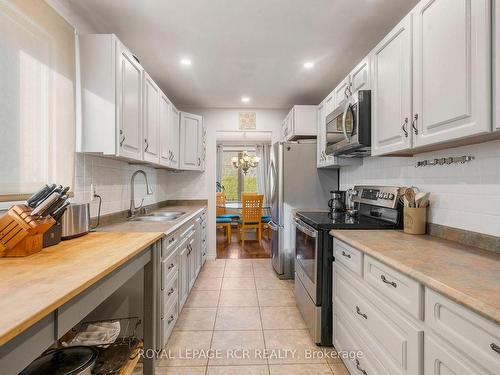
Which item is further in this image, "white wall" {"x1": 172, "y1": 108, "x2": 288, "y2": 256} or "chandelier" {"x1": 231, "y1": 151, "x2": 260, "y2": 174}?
"chandelier" {"x1": 231, "y1": 151, "x2": 260, "y2": 174}

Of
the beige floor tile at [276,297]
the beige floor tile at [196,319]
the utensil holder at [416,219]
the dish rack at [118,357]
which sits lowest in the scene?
the beige floor tile at [196,319]

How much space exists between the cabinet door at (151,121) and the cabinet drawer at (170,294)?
3.57 ft

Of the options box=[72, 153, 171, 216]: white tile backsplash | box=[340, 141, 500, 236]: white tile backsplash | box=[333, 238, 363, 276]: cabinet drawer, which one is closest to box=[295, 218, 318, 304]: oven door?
box=[333, 238, 363, 276]: cabinet drawer

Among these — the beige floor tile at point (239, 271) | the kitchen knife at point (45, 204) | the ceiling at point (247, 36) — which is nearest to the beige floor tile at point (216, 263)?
the beige floor tile at point (239, 271)

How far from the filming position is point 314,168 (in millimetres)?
3258

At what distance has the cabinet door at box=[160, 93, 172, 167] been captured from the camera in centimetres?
276

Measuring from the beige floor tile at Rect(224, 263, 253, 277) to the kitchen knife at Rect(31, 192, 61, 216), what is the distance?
2.50m

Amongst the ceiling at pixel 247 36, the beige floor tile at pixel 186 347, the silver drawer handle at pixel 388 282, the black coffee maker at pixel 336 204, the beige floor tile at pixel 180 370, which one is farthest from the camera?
the black coffee maker at pixel 336 204

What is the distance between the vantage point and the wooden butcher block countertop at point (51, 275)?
668 millimetres

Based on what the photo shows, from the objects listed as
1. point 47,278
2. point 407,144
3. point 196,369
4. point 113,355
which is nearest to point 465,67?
point 407,144

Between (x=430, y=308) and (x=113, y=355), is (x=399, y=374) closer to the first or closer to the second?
(x=430, y=308)

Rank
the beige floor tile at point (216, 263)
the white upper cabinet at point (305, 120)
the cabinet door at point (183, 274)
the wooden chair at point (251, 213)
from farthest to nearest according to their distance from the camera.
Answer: the wooden chair at point (251, 213)
the beige floor tile at point (216, 263)
the white upper cabinet at point (305, 120)
the cabinet door at point (183, 274)

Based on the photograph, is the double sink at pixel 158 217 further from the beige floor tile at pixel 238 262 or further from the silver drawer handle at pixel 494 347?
the silver drawer handle at pixel 494 347

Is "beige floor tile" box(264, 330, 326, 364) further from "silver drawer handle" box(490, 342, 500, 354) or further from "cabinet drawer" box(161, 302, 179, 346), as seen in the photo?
"silver drawer handle" box(490, 342, 500, 354)
